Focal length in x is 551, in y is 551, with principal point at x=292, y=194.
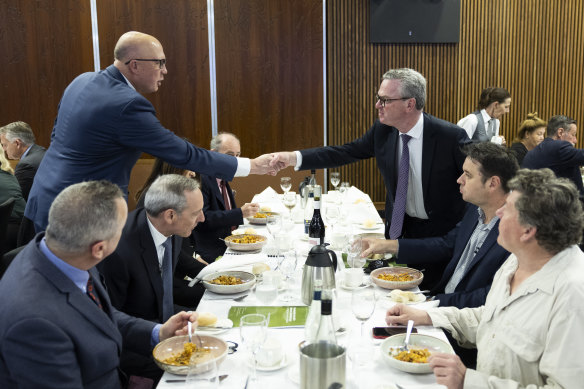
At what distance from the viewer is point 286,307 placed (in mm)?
2195

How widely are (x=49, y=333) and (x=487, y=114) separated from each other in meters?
6.58

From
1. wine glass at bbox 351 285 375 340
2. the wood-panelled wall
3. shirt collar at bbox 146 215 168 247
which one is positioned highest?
the wood-panelled wall

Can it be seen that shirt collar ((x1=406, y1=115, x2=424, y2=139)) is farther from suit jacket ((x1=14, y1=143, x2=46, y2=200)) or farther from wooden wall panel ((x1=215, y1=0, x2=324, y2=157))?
wooden wall panel ((x1=215, y1=0, x2=324, y2=157))

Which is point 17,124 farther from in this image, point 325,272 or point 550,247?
point 550,247

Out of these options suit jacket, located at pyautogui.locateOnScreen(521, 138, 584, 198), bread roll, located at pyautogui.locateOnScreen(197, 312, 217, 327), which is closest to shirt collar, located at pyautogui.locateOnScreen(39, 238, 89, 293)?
bread roll, located at pyautogui.locateOnScreen(197, 312, 217, 327)

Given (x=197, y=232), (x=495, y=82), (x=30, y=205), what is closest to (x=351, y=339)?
(x=30, y=205)

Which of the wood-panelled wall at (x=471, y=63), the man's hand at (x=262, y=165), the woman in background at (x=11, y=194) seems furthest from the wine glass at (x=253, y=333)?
the wood-panelled wall at (x=471, y=63)

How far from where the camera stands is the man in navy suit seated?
2238 mm

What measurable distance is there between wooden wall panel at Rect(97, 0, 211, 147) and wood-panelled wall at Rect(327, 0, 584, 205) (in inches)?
68.4

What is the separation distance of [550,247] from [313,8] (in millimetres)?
6151

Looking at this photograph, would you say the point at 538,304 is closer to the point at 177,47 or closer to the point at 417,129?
the point at 417,129

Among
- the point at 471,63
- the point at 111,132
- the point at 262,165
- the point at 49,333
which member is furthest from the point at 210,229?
the point at 471,63

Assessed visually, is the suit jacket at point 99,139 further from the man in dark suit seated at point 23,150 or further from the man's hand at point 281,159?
the man in dark suit seated at point 23,150

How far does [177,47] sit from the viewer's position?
710 centimetres
